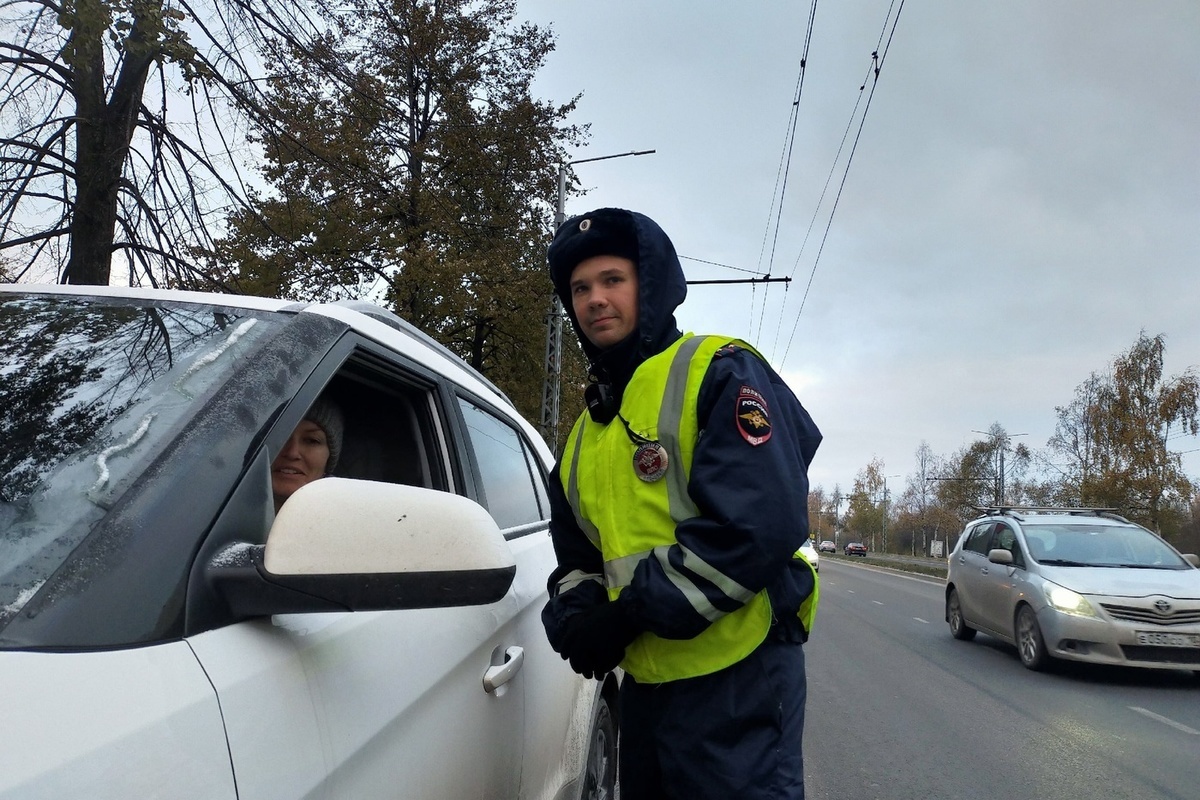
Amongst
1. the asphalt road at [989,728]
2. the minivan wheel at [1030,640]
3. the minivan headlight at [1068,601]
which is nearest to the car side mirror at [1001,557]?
the minivan wheel at [1030,640]

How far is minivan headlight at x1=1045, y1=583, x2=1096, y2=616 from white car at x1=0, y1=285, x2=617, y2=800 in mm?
A: 7130

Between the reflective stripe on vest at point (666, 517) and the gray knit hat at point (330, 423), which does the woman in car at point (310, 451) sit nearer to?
the gray knit hat at point (330, 423)

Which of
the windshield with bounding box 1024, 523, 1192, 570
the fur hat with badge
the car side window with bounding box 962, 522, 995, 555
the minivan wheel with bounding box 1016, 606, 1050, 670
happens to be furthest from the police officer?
the car side window with bounding box 962, 522, 995, 555

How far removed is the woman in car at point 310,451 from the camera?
6.92 feet

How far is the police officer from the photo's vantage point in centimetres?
176

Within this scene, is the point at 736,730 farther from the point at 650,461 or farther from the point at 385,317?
the point at 385,317

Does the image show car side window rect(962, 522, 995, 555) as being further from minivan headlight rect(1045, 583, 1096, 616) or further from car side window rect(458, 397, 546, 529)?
car side window rect(458, 397, 546, 529)

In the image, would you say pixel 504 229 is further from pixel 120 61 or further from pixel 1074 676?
pixel 1074 676

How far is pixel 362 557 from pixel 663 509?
2.86 feet

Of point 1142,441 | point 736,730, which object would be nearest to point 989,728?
point 736,730

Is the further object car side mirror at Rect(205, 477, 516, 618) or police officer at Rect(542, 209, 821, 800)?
police officer at Rect(542, 209, 821, 800)

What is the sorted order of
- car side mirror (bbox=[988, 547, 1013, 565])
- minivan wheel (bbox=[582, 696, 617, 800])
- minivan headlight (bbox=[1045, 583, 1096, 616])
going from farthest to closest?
car side mirror (bbox=[988, 547, 1013, 565]) → minivan headlight (bbox=[1045, 583, 1096, 616]) → minivan wheel (bbox=[582, 696, 617, 800])

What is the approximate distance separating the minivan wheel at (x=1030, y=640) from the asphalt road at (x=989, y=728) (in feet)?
0.49

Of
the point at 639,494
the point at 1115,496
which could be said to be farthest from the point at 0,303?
the point at 1115,496
